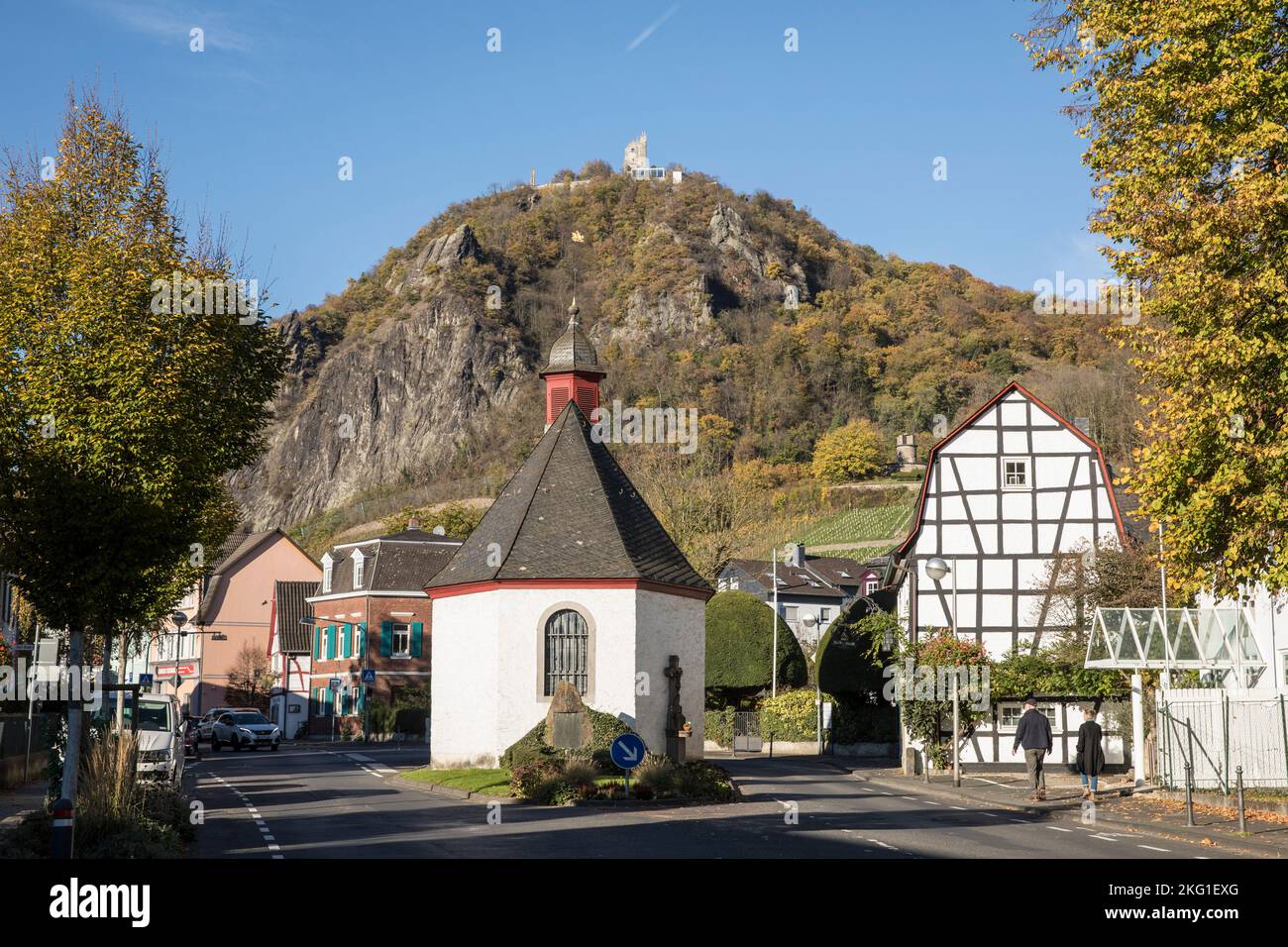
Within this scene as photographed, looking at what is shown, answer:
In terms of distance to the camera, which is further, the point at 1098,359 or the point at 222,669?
the point at 1098,359

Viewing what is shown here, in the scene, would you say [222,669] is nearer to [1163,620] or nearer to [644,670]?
[644,670]

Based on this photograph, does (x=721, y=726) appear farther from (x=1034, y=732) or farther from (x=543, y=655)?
(x=1034, y=732)

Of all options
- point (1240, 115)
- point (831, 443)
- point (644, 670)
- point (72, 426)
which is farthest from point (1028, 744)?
point (831, 443)

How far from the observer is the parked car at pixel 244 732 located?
49406 mm

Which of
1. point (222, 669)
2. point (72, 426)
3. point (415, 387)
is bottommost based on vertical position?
point (222, 669)

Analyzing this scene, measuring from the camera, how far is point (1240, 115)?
16484 mm

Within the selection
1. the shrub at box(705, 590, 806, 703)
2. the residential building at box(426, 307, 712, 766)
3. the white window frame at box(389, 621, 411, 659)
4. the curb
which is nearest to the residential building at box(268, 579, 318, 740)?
the white window frame at box(389, 621, 411, 659)

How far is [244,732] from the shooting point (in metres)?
49.4

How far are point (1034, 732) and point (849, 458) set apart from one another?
82.4 metres

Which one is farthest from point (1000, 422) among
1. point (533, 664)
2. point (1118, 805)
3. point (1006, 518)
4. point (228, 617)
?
point (228, 617)

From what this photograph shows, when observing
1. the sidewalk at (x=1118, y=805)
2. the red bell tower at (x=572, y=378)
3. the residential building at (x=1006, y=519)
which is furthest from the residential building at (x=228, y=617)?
the sidewalk at (x=1118, y=805)

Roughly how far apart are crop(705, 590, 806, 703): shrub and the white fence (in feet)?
85.7
